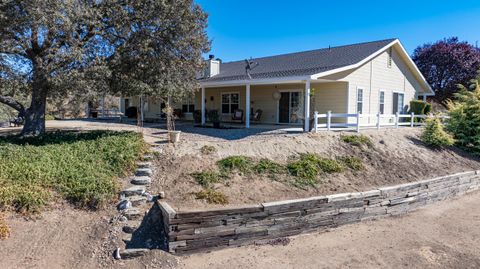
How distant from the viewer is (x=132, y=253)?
5031 mm

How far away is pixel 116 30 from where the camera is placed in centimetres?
897

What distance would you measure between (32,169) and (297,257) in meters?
5.33

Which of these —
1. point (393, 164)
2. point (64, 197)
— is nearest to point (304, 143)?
point (393, 164)

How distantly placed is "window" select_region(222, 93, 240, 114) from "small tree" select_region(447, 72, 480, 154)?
34.1 ft

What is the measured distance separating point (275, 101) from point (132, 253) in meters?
12.7

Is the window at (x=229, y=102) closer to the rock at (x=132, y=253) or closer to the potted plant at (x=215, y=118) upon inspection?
the potted plant at (x=215, y=118)

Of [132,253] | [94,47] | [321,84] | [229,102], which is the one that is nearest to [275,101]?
[321,84]

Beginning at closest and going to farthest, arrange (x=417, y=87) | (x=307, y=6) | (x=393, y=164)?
1. (x=393, y=164)
2. (x=307, y=6)
3. (x=417, y=87)

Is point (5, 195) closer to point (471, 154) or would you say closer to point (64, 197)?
point (64, 197)

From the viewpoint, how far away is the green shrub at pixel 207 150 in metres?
8.27

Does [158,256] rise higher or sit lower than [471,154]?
lower

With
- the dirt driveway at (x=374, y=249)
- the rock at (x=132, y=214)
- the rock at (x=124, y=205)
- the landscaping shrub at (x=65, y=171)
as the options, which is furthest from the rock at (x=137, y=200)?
the dirt driveway at (x=374, y=249)

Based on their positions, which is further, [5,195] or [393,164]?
[393,164]

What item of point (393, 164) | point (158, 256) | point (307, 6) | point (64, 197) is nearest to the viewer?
point (158, 256)
